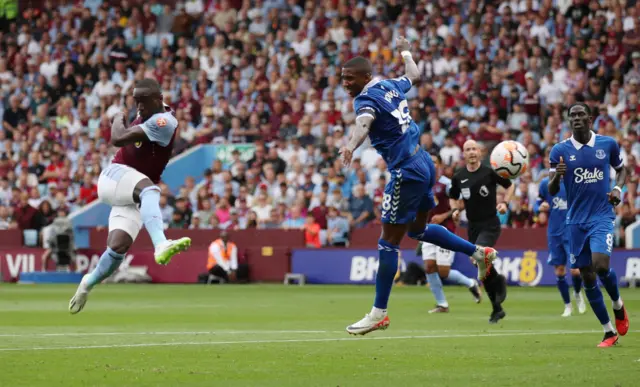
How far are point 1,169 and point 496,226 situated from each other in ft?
73.9

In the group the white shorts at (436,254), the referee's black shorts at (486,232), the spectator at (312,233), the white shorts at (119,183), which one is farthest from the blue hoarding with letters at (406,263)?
the white shorts at (119,183)

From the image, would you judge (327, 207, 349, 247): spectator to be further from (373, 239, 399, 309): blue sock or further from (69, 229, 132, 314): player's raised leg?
(373, 239, 399, 309): blue sock

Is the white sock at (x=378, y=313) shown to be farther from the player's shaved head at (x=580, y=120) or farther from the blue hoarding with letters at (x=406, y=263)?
the blue hoarding with letters at (x=406, y=263)

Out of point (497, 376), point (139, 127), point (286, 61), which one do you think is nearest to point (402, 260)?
point (286, 61)

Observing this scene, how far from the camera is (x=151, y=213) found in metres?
12.7

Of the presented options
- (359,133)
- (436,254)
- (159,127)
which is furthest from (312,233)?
(359,133)

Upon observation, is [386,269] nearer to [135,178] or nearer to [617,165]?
[617,165]

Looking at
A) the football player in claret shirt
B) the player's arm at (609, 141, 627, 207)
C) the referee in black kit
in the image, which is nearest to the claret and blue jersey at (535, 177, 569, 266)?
the referee in black kit

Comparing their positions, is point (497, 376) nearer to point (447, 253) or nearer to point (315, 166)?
point (447, 253)

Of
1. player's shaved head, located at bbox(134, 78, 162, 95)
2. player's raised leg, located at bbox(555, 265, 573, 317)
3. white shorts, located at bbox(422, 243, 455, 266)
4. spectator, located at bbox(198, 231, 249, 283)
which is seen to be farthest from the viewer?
spectator, located at bbox(198, 231, 249, 283)

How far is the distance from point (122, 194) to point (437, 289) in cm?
705

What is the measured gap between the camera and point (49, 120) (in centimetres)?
3884

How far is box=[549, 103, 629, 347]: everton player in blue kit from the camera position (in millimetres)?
12484

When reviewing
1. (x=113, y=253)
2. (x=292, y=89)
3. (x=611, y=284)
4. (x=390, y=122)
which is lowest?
(x=611, y=284)
